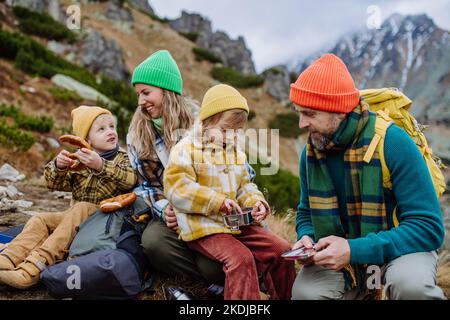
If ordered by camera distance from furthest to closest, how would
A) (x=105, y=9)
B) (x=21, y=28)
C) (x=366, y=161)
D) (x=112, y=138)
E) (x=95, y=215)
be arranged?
(x=105, y=9) → (x=21, y=28) → (x=112, y=138) → (x=95, y=215) → (x=366, y=161)

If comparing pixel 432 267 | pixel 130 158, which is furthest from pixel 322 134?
pixel 130 158

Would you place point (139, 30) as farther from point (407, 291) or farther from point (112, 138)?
point (407, 291)

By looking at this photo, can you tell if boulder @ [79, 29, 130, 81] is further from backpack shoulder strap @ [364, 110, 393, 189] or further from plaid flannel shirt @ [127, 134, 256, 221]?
backpack shoulder strap @ [364, 110, 393, 189]

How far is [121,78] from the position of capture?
1689 cm

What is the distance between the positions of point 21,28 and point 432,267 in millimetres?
16027

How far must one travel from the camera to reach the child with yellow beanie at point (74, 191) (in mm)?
2582

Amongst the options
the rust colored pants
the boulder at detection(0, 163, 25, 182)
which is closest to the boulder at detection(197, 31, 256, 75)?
the boulder at detection(0, 163, 25, 182)

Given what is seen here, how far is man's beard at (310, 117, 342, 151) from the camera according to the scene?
2.16 meters

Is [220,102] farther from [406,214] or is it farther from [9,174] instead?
[9,174]

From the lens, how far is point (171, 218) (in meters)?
2.58

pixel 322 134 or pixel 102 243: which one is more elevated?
pixel 322 134

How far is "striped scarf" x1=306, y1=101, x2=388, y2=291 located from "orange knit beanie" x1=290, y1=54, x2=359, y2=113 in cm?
8

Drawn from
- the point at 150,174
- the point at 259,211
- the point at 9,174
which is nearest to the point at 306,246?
the point at 259,211

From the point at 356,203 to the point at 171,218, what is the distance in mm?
1036
